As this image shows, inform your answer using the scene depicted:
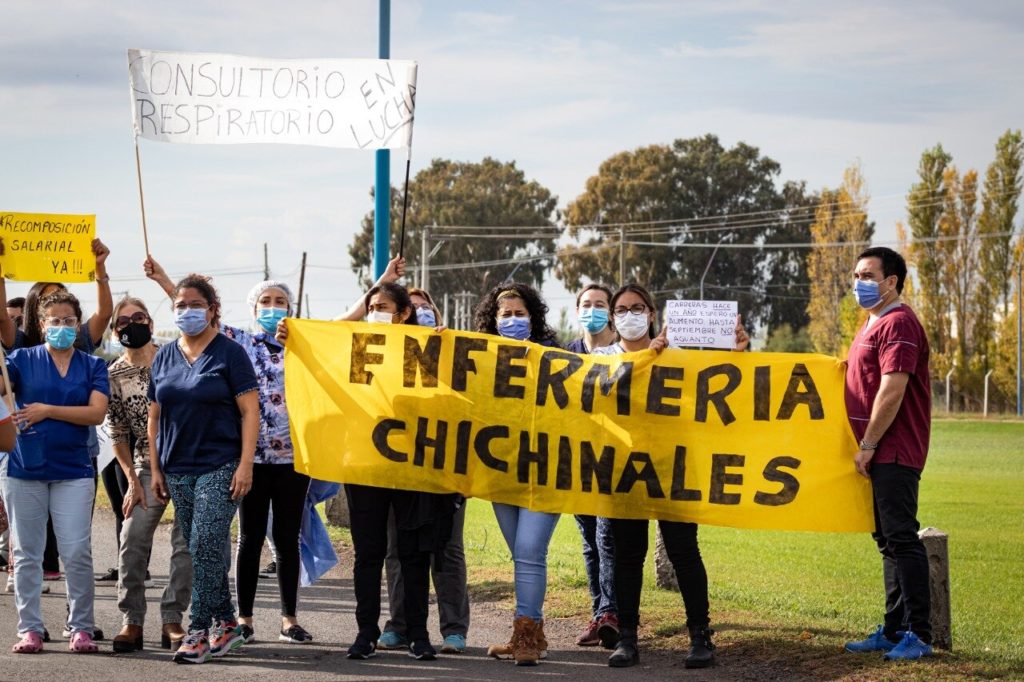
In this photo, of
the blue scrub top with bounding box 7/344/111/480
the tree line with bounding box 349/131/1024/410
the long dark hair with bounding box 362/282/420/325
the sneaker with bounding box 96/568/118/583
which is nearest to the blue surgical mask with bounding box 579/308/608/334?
the long dark hair with bounding box 362/282/420/325

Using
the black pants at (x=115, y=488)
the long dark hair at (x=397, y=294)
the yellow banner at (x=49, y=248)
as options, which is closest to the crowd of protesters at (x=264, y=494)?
the long dark hair at (x=397, y=294)

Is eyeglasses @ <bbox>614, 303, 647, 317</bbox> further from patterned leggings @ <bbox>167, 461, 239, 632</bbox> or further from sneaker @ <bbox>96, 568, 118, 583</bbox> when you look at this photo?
sneaker @ <bbox>96, 568, 118, 583</bbox>

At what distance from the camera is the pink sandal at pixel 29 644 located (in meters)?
7.62

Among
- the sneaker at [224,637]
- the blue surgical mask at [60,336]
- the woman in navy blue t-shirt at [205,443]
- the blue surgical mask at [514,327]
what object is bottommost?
the sneaker at [224,637]

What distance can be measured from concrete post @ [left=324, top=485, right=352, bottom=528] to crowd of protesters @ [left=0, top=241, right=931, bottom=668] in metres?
4.51

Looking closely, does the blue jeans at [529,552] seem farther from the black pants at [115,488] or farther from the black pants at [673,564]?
the black pants at [115,488]

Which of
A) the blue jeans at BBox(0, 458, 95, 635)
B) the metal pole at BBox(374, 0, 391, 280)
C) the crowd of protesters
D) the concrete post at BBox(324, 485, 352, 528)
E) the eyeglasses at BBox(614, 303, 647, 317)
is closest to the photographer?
the crowd of protesters

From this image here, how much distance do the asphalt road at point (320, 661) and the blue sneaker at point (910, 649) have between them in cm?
77

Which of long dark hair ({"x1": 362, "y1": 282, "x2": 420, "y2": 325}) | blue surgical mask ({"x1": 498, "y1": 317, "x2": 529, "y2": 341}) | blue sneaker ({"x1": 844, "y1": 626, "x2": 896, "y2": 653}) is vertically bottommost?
blue sneaker ({"x1": 844, "y1": 626, "x2": 896, "y2": 653})

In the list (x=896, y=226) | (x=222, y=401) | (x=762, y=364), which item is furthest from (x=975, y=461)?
(x=896, y=226)

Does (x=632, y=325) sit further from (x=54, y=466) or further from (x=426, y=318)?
(x=54, y=466)

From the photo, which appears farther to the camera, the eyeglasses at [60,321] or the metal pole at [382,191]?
the metal pole at [382,191]

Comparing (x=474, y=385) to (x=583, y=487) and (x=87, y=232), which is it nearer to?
(x=583, y=487)

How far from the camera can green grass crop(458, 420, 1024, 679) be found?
7.55 meters
